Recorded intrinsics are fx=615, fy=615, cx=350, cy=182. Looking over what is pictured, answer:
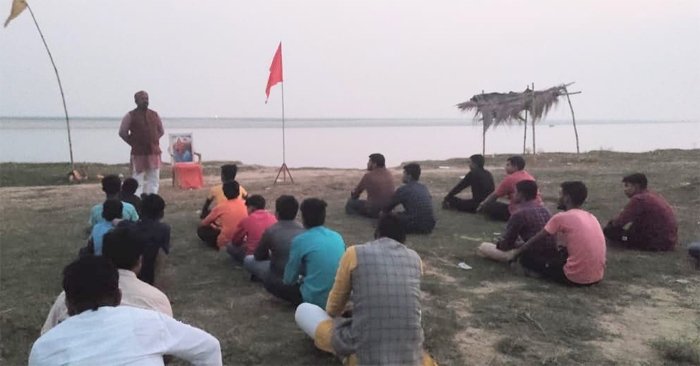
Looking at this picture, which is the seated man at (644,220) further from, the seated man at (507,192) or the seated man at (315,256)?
the seated man at (315,256)

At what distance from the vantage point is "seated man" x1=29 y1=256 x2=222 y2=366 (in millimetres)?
2406

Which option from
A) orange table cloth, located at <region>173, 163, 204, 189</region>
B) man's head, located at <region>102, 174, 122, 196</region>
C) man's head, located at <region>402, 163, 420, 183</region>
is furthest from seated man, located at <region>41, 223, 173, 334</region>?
orange table cloth, located at <region>173, 163, 204, 189</region>

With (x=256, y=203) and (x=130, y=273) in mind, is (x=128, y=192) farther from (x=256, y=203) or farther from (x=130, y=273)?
(x=130, y=273)

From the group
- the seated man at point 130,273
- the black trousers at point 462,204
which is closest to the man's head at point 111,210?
the seated man at point 130,273

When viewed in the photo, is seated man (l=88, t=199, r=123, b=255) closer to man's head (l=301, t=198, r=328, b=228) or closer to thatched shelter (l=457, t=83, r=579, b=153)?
man's head (l=301, t=198, r=328, b=228)

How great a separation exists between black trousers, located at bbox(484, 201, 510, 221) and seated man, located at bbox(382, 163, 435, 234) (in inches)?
57.5

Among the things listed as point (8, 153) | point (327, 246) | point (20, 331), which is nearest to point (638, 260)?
point (327, 246)

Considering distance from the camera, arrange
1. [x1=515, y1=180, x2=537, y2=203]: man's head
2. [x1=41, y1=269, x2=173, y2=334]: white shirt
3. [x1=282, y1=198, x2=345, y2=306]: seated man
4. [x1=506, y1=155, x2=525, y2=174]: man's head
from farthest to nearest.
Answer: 1. [x1=506, y1=155, x2=525, y2=174]: man's head
2. [x1=515, y1=180, x2=537, y2=203]: man's head
3. [x1=282, y1=198, x2=345, y2=306]: seated man
4. [x1=41, y1=269, x2=173, y2=334]: white shirt

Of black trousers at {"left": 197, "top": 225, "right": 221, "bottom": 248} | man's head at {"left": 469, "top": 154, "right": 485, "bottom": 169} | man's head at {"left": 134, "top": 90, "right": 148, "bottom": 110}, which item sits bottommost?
black trousers at {"left": 197, "top": 225, "right": 221, "bottom": 248}

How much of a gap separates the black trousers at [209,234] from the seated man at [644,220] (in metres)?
5.14

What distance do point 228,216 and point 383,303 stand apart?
3909 millimetres

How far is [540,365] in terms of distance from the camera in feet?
14.6

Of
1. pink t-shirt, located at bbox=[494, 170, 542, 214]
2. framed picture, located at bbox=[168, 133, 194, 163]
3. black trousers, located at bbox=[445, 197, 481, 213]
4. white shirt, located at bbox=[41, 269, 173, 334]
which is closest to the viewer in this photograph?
white shirt, located at bbox=[41, 269, 173, 334]

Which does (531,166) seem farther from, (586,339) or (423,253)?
(586,339)
